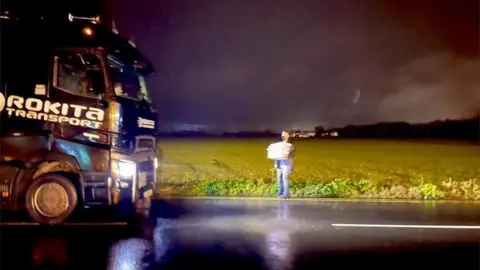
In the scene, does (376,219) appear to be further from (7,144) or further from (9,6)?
(9,6)

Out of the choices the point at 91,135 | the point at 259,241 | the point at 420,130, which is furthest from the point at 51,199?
the point at 420,130

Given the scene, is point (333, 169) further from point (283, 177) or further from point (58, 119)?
point (58, 119)

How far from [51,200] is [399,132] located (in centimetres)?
903

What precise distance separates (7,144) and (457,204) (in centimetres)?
901

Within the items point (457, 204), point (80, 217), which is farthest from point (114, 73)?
point (457, 204)

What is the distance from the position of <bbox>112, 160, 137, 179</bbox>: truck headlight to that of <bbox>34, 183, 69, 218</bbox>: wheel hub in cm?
87

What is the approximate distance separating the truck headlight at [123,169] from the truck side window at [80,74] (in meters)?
1.16

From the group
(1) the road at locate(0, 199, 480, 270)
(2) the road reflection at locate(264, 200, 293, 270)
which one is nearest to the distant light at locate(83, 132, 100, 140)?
(1) the road at locate(0, 199, 480, 270)

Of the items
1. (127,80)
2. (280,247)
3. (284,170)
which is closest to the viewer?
(280,247)

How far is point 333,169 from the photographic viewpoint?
1252 cm

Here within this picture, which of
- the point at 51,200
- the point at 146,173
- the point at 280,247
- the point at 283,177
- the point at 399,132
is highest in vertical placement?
the point at 399,132

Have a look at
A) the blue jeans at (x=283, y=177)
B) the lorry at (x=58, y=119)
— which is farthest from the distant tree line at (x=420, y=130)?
the lorry at (x=58, y=119)

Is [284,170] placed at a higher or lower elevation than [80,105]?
lower

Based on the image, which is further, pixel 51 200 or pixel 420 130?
pixel 420 130
